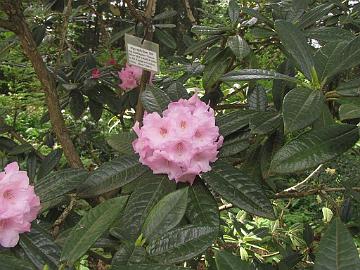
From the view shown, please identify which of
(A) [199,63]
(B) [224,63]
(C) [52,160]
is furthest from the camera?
(A) [199,63]

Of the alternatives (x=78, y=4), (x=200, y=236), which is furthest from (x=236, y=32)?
(x=78, y=4)

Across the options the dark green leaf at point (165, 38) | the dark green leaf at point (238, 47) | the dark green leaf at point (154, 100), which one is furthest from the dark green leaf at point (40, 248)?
the dark green leaf at point (165, 38)

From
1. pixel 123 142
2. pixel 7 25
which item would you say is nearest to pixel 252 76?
pixel 123 142

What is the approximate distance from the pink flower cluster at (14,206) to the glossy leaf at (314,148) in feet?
1.36

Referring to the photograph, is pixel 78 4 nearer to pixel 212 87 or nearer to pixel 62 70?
pixel 62 70

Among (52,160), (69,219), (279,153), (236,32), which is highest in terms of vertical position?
(236,32)

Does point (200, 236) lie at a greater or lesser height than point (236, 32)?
lesser

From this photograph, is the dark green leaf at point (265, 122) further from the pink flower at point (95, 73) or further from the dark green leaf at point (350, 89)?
the pink flower at point (95, 73)

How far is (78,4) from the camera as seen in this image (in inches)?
84.3

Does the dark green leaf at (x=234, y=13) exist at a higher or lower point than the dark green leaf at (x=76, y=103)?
higher

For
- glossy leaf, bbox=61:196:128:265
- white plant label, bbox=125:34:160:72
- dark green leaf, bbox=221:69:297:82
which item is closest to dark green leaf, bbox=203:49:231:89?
white plant label, bbox=125:34:160:72

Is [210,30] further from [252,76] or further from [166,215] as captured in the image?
[166,215]

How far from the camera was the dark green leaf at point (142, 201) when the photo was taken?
87 cm

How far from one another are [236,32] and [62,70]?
806 mm
